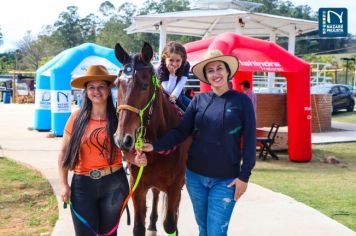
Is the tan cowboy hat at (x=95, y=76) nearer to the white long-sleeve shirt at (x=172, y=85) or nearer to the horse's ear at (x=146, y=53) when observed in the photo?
the horse's ear at (x=146, y=53)

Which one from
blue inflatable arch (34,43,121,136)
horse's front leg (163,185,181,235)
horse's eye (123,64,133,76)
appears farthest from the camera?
blue inflatable arch (34,43,121,136)

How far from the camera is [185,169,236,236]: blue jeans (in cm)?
326

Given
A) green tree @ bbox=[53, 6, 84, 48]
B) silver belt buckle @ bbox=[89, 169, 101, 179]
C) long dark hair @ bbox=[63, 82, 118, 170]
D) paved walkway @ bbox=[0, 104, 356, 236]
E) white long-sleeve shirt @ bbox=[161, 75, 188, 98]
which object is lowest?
paved walkway @ bbox=[0, 104, 356, 236]

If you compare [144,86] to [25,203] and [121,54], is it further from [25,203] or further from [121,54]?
[25,203]

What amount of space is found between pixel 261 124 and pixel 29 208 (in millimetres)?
10268

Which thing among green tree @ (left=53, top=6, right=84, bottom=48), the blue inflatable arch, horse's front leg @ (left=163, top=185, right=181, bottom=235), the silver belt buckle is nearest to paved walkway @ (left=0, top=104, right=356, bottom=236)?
horse's front leg @ (left=163, top=185, right=181, bottom=235)

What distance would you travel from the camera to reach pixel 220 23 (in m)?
19.1

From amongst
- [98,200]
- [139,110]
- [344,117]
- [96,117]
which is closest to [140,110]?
[139,110]

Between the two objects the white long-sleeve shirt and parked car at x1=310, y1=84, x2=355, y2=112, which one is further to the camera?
parked car at x1=310, y1=84, x2=355, y2=112

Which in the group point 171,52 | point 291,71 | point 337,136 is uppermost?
point 291,71

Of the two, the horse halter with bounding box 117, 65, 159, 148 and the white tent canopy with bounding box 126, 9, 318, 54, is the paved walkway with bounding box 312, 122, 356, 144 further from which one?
the horse halter with bounding box 117, 65, 159, 148

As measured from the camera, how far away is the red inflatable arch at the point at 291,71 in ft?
34.1

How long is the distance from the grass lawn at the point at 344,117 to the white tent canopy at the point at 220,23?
6.67m

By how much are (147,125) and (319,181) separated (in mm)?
6243
